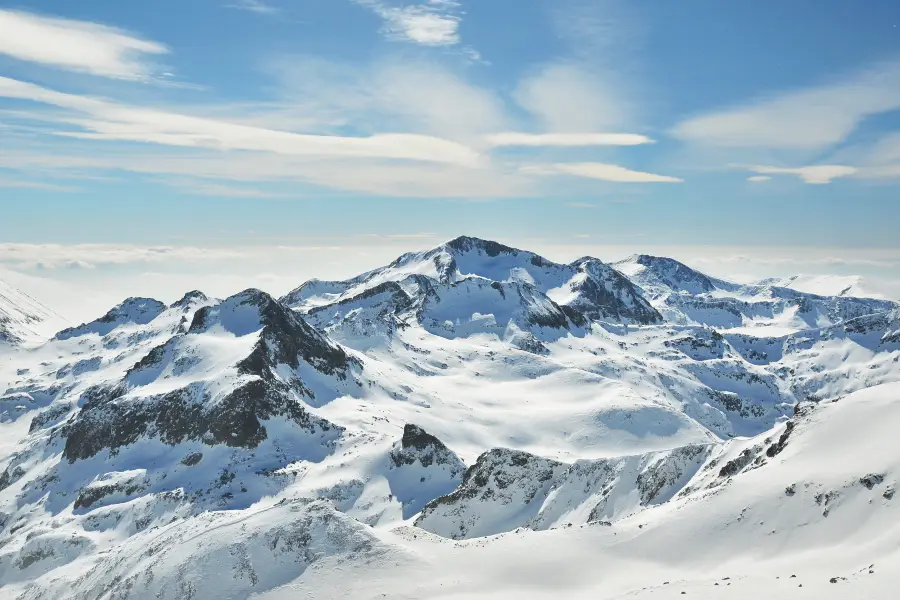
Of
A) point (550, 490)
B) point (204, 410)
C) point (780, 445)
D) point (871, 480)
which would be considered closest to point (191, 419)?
point (204, 410)

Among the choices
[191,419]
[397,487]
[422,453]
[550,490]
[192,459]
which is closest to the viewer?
[550,490]

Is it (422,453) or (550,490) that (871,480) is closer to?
(550,490)

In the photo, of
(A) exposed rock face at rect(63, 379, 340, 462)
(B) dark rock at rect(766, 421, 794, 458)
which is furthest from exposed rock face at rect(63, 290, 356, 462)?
(B) dark rock at rect(766, 421, 794, 458)

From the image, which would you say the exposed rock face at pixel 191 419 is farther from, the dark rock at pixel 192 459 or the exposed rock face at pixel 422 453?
the exposed rock face at pixel 422 453

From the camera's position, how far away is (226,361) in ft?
495

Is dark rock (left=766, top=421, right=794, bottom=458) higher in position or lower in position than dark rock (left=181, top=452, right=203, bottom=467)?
higher

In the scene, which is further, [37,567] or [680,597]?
[37,567]

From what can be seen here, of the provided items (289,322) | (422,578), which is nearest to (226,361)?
(289,322)

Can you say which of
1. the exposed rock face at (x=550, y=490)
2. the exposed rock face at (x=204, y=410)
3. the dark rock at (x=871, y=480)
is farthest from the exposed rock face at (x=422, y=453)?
the dark rock at (x=871, y=480)

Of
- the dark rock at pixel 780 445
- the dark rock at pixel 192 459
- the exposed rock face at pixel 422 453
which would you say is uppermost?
the dark rock at pixel 780 445

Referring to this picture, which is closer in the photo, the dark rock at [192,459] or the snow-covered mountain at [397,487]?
the snow-covered mountain at [397,487]

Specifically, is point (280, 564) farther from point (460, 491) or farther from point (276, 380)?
point (276, 380)

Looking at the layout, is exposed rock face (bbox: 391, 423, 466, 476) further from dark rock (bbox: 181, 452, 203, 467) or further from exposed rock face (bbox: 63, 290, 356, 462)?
dark rock (bbox: 181, 452, 203, 467)

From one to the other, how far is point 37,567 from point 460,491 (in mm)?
71816
